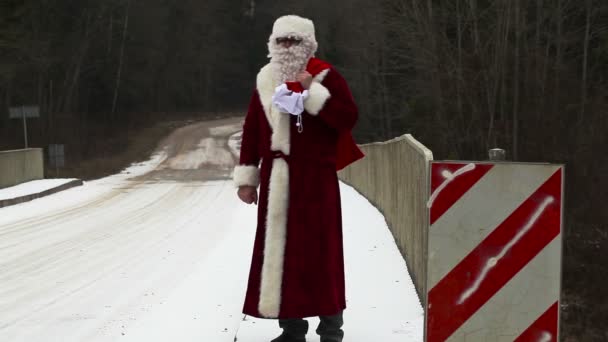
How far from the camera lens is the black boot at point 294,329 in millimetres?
4797

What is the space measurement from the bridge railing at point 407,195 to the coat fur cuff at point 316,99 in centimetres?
76

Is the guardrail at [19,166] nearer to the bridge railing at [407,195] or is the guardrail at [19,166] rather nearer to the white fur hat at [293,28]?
the bridge railing at [407,195]

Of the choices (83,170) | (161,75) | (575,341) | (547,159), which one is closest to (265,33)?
(161,75)

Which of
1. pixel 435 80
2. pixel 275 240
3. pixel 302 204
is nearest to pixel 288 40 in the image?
pixel 302 204

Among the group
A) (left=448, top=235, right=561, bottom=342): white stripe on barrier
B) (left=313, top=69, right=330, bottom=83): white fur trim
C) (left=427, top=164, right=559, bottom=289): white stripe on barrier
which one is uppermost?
(left=313, top=69, right=330, bottom=83): white fur trim

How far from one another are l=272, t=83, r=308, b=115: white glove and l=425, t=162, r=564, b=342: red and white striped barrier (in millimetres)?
985

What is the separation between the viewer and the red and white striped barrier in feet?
12.6

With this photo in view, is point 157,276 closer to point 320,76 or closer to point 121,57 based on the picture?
point 320,76

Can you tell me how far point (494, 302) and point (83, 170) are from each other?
30.9m

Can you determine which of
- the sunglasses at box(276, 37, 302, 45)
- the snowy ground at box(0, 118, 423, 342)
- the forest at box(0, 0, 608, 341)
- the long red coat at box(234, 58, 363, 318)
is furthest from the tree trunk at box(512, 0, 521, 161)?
the sunglasses at box(276, 37, 302, 45)

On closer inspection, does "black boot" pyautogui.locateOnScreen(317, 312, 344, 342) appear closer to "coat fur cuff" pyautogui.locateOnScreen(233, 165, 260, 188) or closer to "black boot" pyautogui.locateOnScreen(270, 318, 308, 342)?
"black boot" pyautogui.locateOnScreen(270, 318, 308, 342)

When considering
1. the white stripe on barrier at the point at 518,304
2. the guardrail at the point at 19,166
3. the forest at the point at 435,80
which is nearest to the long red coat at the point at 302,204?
the white stripe on barrier at the point at 518,304

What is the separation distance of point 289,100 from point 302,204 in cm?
62

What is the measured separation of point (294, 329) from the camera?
4797mm
